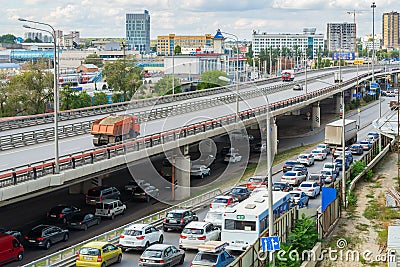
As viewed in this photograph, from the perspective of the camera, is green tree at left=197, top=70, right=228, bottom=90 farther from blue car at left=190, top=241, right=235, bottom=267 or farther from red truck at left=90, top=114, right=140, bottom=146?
blue car at left=190, top=241, right=235, bottom=267

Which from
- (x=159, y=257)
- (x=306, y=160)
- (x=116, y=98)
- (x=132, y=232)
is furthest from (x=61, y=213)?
(x=116, y=98)

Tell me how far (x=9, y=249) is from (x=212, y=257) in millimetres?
9107

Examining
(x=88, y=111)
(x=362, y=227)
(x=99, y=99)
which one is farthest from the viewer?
(x=99, y=99)

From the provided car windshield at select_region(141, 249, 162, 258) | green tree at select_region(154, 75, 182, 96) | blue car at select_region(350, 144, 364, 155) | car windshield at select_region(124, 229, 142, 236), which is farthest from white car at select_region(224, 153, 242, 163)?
car windshield at select_region(141, 249, 162, 258)

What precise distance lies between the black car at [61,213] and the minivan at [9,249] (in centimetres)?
670

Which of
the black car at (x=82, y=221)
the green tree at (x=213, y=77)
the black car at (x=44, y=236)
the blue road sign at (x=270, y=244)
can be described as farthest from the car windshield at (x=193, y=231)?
Answer: the green tree at (x=213, y=77)

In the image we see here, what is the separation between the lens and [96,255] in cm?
2559

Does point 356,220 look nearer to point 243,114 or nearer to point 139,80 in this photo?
point 243,114

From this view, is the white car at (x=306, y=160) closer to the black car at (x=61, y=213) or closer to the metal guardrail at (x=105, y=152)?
the metal guardrail at (x=105, y=152)

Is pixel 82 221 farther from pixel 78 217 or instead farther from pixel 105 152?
pixel 105 152

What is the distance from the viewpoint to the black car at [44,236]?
100 ft

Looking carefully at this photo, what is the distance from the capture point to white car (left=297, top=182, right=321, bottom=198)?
4174 centimetres

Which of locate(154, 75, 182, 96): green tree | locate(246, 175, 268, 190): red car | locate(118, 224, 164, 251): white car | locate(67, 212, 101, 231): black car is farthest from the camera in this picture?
locate(154, 75, 182, 96): green tree

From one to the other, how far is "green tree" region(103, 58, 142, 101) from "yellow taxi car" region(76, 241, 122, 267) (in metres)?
73.8
